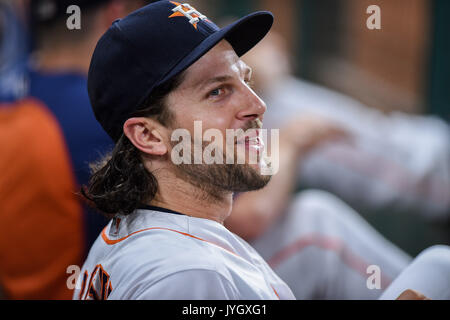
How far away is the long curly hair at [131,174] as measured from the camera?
86 cm

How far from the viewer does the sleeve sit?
698 millimetres

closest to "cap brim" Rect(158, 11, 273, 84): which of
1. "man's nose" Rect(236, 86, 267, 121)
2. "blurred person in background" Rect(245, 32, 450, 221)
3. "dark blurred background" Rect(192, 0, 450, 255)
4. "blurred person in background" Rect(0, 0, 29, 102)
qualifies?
"man's nose" Rect(236, 86, 267, 121)

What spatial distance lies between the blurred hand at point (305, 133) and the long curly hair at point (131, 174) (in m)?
0.87

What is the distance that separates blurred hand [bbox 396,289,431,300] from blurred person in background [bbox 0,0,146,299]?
790 mm

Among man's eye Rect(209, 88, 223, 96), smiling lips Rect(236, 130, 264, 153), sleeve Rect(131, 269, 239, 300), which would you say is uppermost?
man's eye Rect(209, 88, 223, 96)

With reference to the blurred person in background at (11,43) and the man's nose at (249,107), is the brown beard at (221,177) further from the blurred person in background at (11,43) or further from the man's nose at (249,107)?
the blurred person in background at (11,43)

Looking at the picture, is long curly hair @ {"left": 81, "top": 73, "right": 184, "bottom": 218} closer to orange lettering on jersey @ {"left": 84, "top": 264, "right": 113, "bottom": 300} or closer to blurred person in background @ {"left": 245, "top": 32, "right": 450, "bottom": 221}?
orange lettering on jersey @ {"left": 84, "top": 264, "right": 113, "bottom": 300}

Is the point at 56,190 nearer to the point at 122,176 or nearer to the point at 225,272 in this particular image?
the point at 122,176

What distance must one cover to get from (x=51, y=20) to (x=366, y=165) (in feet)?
4.98

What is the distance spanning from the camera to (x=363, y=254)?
1540 millimetres

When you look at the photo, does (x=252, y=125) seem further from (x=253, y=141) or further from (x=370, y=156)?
(x=370, y=156)

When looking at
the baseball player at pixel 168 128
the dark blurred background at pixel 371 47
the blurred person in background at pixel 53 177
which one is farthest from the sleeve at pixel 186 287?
the dark blurred background at pixel 371 47

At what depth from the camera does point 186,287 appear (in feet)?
2.30

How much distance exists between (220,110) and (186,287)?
0.31 meters
